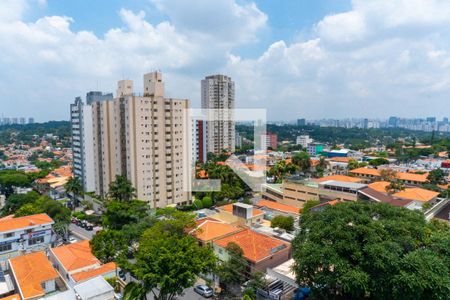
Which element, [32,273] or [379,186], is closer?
[32,273]

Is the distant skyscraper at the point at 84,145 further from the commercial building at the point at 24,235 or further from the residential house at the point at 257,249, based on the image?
the residential house at the point at 257,249

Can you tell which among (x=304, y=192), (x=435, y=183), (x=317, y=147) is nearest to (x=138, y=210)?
(x=304, y=192)

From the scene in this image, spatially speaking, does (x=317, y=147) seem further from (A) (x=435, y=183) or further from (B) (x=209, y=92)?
(A) (x=435, y=183)

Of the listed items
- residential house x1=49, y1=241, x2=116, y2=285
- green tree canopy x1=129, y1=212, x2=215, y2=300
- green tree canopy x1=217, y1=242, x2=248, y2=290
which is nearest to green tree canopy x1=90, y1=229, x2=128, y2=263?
residential house x1=49, y1=241, x2=116, y2=285

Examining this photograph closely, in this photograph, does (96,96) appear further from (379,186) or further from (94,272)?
(379,186)

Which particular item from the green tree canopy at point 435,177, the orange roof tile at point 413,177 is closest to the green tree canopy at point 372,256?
the green tree canopy at point 435,177

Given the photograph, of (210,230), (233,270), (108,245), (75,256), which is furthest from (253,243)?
(75,256)

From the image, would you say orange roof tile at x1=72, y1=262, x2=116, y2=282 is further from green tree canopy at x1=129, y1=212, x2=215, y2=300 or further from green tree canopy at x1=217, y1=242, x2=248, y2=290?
green tree canopy at x1=217, y1=242, x2=248, y2=290
